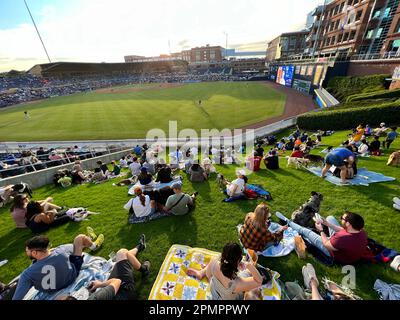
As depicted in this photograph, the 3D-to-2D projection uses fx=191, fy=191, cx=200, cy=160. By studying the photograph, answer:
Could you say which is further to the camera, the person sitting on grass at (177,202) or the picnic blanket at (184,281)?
the person sitting on grass at (177,202)

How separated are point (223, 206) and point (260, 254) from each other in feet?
6.62

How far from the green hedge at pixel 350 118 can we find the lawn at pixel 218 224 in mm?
9893

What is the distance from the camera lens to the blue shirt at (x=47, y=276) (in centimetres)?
321

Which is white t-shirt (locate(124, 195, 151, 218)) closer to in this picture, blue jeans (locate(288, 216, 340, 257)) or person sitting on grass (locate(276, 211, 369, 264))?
blue jeans (locate(288, 216, 340, 257))

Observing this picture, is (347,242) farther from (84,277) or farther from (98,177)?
(98,177)

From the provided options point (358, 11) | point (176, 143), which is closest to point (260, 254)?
point (176, 143)

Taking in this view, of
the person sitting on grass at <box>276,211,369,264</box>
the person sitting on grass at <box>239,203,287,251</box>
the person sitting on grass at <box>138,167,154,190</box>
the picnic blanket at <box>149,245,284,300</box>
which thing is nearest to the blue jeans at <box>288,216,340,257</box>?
the person sitting on grass at <box>276,211,369,264</box>

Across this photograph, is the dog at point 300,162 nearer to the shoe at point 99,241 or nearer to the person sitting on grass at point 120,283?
the person sitting on grass at point 120,283

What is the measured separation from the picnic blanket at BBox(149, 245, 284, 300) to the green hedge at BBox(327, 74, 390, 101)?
2755cm

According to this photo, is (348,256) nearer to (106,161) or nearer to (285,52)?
(106,161)

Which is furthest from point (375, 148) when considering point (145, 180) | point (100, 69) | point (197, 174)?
point (100, 69)

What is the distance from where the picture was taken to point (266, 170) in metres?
8.94

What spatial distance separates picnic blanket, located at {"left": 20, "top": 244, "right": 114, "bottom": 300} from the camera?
11.4ft

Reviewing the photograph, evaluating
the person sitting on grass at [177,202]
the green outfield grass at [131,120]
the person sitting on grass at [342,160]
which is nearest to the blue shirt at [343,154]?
the person sitting on grass at [342,160]
